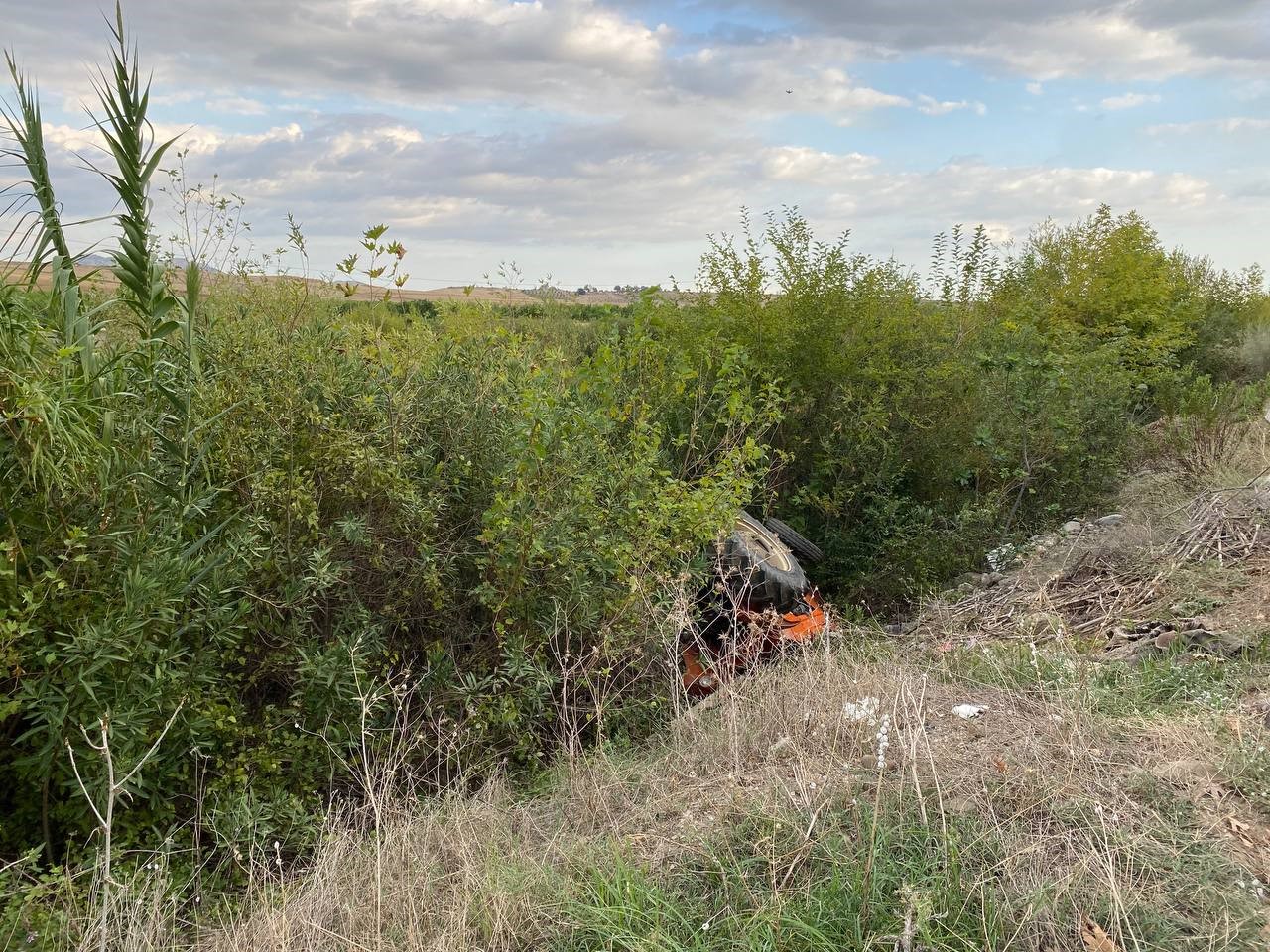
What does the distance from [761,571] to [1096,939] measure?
504cm

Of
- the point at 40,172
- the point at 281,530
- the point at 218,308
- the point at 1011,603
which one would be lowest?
the point at 1011,603

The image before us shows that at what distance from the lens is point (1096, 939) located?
269 centimetres

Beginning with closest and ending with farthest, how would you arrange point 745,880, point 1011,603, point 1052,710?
point 745,880 → point 1052,710 → point 1011,603

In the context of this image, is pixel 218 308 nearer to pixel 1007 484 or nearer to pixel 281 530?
pixel 281 530

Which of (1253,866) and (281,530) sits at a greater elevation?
(281,530)

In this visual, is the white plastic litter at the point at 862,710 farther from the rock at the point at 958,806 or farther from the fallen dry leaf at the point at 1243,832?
the fallen dry leaf at the point at 1243,832

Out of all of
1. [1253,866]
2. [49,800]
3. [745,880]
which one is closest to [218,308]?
[49,800]

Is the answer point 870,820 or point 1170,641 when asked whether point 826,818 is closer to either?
point 870,820

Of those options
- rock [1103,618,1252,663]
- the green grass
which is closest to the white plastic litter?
the green grass

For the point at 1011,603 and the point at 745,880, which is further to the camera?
the point at 1011,603

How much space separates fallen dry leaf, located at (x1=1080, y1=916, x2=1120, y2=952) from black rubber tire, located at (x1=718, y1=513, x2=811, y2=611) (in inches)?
166

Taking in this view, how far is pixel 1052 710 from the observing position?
423 cm

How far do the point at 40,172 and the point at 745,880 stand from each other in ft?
11.9

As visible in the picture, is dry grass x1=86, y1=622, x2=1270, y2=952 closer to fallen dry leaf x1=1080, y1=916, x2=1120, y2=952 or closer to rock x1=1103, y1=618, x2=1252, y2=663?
fallen dry leaf x1=1080, y1=916, x2=1120, y2=952
